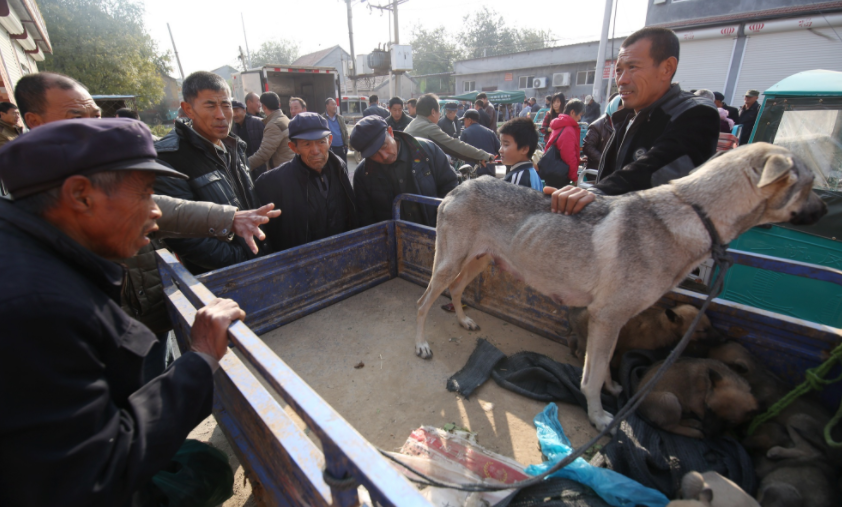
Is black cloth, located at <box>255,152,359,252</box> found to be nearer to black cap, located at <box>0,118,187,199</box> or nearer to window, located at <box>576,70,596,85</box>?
black cap, located at <box>0,118,187,199</box>

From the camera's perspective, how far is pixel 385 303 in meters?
4.20

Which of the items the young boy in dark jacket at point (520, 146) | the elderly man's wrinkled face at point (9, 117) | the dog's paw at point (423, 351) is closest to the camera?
the dog's paw at point (423, 351)

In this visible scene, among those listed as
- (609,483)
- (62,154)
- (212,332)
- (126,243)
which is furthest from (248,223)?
(609,483)

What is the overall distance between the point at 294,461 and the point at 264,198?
2964mm

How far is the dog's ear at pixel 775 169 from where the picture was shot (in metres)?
1.84

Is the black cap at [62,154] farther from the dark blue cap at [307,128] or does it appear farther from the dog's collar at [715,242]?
the dog's collar at [715,242]

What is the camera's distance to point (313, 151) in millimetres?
3574

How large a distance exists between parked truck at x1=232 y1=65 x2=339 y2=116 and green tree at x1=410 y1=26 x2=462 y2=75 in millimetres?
44751

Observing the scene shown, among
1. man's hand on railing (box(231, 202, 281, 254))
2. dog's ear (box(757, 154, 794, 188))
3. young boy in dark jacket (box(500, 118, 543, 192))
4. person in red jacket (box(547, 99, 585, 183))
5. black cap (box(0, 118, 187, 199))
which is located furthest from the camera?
person in red jacket (box(547, 99, 585, 183))

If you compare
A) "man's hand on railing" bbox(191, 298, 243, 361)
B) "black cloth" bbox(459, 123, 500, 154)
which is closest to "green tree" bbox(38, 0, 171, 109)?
"black cloth" bbox(459, 123, 500, 154)

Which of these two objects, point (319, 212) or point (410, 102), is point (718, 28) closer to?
point (410, 102)

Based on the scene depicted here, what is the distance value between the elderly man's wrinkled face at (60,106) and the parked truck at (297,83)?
11247mm

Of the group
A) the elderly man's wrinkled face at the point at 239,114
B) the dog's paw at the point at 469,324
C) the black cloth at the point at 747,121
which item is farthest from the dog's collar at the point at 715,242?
the black cloth at the point at 747,121

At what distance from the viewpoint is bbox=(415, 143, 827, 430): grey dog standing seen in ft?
6.75
